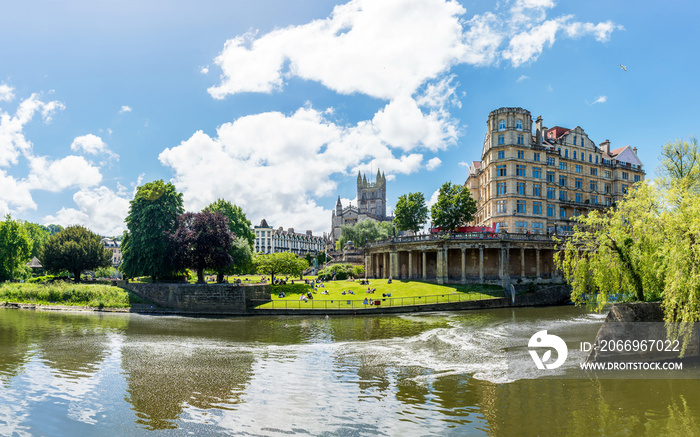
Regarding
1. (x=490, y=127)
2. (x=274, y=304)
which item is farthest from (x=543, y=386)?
(x=490, y=127)

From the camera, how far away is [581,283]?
2530cm

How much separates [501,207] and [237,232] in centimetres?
4644

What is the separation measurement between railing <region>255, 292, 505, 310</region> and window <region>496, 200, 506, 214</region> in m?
22.3

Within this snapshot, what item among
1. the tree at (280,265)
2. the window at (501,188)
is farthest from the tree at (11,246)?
the window at (501,188)

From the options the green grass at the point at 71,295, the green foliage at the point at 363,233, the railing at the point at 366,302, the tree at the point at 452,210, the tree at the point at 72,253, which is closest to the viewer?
the railing at the point at 366,302

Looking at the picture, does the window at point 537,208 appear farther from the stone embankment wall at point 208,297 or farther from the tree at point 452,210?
the stone embankment wall at point 208,297

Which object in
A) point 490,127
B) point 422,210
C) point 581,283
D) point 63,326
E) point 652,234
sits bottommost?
point 63,326

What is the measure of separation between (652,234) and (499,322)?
19.0 m

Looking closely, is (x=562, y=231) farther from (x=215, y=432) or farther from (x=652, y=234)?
(x=215, y=432)

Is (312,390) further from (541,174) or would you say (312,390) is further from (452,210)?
(541,174)

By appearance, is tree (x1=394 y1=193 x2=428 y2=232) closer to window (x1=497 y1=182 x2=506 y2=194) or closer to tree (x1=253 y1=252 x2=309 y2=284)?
window (x1=497 y1=182 x2=506 y2=194)

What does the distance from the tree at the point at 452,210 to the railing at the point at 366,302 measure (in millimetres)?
19814

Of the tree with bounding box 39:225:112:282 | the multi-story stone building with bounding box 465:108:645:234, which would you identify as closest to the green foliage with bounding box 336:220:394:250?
the multi-story stone building with bounding box 465:108:645:234

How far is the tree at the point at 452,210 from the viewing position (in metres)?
70.9
